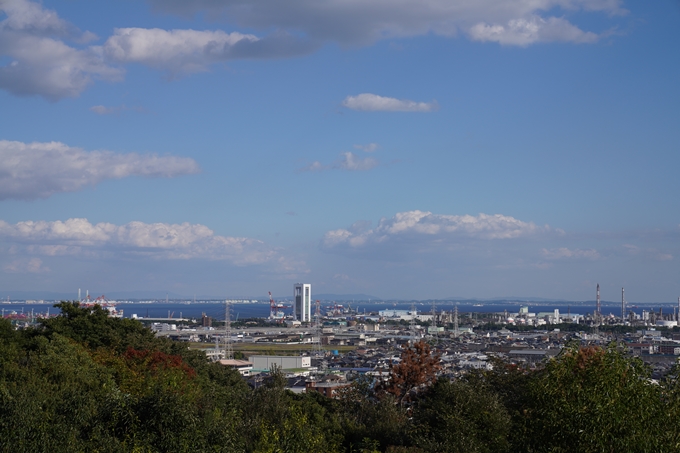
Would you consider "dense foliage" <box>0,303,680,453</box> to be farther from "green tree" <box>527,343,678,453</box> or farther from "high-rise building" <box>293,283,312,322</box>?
"high-rise building" <box>293,283,312,322</box>

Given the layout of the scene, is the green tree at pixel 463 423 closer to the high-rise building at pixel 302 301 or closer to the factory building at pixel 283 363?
the factory building at pixel 283 363

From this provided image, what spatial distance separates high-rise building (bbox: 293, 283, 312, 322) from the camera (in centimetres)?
13975

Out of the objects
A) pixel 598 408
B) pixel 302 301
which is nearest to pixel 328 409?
pixel 598 408

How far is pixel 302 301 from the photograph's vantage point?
141375 millimetres

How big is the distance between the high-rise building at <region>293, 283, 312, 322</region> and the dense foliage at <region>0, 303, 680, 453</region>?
11564cm

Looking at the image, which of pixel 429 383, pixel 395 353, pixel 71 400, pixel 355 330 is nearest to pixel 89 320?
pixel 429 383

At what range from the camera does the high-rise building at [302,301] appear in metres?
140

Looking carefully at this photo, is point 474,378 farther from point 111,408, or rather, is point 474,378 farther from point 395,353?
point 395,353

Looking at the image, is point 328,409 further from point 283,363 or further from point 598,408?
point 283,363

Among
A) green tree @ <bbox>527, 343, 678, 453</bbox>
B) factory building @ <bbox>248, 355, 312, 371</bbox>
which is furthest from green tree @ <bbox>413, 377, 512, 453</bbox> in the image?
factory building @ <bbox>248, 355, 312, 371</bbox>

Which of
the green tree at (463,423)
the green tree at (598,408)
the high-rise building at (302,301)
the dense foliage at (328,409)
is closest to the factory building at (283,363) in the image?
the dense foliage at (328,409)

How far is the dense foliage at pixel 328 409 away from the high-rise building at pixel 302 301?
116m

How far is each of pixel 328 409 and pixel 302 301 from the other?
119049 mm

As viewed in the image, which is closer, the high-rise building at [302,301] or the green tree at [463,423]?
the green tree at [463,423]
